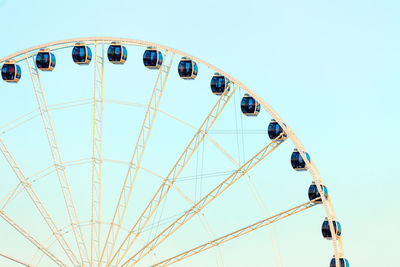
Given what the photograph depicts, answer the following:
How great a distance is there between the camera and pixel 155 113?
195 feet

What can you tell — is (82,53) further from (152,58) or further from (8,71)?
(8,71)

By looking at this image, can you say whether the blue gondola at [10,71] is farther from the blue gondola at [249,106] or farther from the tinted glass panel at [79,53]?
the blue gondola at [249,106]

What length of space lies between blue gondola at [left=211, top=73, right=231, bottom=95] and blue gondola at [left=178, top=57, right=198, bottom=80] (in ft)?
3.49

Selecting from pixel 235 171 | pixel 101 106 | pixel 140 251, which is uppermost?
pixel 101 106

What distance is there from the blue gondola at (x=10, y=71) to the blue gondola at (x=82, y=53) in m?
3.34

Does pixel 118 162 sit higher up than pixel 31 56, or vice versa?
pixel 31 56

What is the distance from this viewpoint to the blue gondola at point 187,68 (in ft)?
199

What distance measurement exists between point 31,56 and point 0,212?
314 inches

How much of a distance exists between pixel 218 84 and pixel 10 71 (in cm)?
1070

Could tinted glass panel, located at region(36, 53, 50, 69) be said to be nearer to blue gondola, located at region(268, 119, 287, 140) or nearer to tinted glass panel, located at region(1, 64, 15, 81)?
tinted glass panel, located at region(1, 64, 15, 81)

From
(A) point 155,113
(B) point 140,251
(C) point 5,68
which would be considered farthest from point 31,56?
(B) point 140,251

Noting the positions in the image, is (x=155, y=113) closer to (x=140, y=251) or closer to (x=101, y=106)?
(x=101, y=106)

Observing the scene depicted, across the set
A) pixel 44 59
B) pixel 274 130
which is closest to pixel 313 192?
pixel 274 130

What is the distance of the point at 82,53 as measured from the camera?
59938 mm
